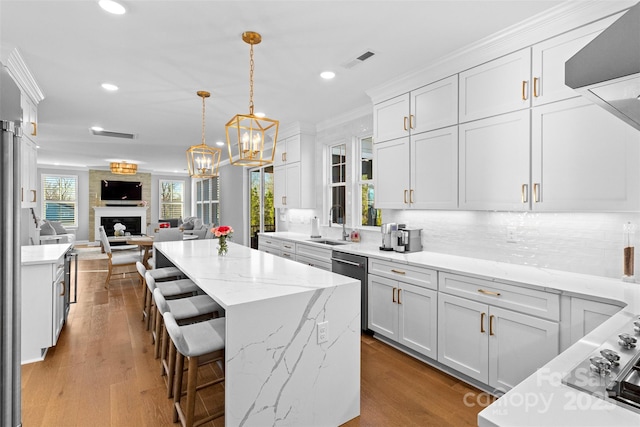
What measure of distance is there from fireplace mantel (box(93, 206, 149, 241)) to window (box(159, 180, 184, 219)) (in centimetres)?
82

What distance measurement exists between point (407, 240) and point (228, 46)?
2.48 meters

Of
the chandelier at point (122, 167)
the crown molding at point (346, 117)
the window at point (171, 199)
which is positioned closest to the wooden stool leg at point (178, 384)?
the crown molding at point (346, 117)

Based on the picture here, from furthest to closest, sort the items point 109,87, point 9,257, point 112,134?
point 112,134, point 109,87, point 9,257

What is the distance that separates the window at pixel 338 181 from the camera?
196 inches

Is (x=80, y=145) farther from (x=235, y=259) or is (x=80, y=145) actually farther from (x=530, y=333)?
(x=530, y=333)

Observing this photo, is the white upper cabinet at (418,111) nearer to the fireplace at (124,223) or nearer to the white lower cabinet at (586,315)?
the white lower cabinet at (586,315)

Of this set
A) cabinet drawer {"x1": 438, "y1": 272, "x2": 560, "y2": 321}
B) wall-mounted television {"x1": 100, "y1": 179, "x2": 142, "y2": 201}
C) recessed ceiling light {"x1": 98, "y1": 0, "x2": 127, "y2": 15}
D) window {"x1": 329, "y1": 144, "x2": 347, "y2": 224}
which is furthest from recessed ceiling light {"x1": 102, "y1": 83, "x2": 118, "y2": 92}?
wall-mounted television {"x1": 100, "y1": 179, "x2": 142, "y2": 201}

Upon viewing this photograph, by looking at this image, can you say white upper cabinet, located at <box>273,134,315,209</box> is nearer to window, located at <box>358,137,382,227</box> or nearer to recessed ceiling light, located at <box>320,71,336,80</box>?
window, located at <box>358,137,382,227</box>

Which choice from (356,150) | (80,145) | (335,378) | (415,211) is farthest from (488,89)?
(80,145)

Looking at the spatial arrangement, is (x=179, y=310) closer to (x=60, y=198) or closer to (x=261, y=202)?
(x=261, y=202)

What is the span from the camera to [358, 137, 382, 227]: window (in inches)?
178

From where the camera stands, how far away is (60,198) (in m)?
11.1

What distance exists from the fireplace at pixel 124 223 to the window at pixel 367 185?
1038 centimetres

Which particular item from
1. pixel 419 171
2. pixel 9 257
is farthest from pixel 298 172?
pixel 9 257
